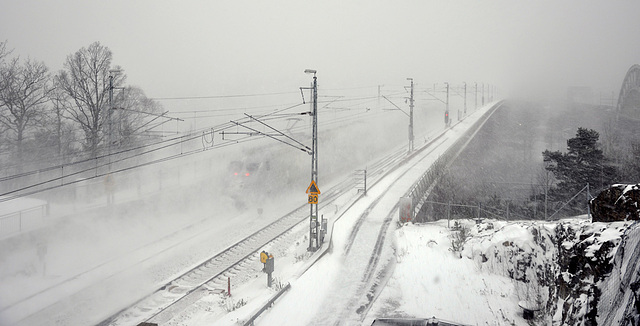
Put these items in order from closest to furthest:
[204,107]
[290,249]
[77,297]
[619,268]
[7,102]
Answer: [619,268], [77,297], [290,249], [7,102], [204,107]

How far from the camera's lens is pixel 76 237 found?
24266 mm

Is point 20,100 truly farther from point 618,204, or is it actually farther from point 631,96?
point 631,96

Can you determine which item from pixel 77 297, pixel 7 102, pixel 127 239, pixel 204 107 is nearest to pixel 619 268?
pixel 77 297

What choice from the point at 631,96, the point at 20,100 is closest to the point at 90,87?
the point at 20,100

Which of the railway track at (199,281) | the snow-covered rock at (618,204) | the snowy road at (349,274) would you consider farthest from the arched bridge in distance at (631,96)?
the snow-covered rock at (618,204)

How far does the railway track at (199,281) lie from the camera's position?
14617 millimetres

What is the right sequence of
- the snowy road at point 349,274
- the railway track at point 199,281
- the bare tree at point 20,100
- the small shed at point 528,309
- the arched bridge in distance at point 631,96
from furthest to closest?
the arched bridge in distance at point 631,96
the bare tree at point 20,100
the railway track at point 199,281
the snowy road at point 349,274
the small shed at point 528,309

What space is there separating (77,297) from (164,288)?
359 cm

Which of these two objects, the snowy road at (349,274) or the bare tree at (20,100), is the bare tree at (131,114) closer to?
the bare tree at (20,100)

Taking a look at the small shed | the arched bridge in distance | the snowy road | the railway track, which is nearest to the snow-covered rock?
the small shed

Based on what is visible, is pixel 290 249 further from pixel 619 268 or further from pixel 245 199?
pixel 619 268

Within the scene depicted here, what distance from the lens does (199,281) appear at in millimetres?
18031

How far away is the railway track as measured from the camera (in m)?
14.6

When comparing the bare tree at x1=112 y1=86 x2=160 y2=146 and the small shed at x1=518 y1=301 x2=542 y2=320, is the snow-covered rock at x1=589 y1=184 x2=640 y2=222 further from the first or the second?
the bare tree at x1=112 y1=86 x2=160 y2=146
